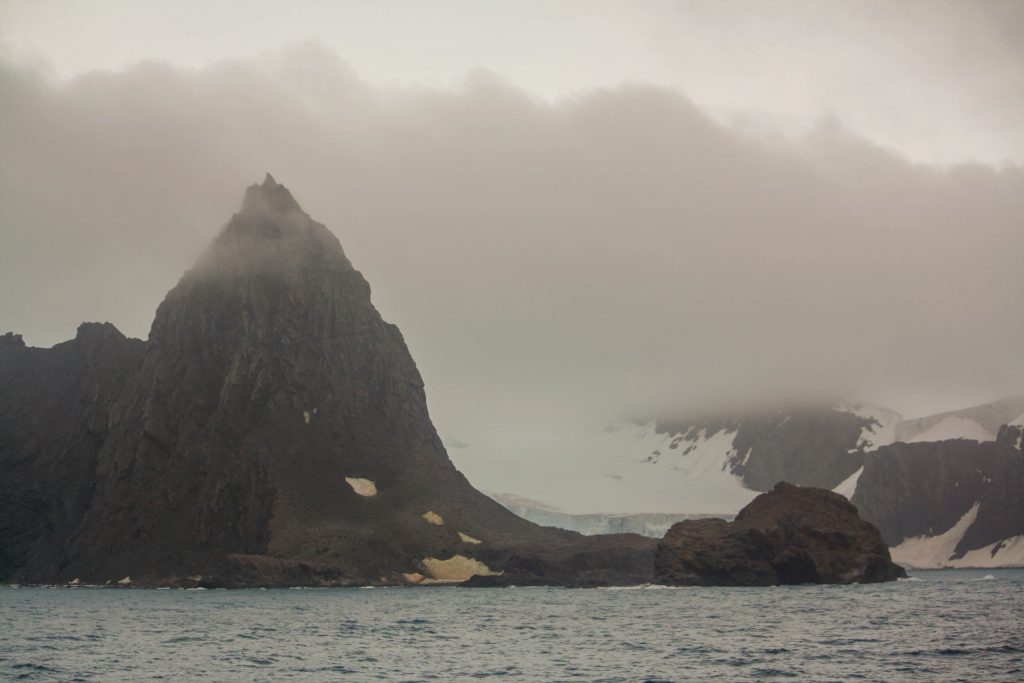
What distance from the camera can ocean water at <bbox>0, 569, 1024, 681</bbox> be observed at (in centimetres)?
6950

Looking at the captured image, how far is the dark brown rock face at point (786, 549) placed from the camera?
586 ft

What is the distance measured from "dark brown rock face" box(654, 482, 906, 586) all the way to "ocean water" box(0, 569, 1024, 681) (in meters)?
32.4

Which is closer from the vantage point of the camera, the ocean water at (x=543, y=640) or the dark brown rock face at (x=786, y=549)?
the ocean water at (x=543, y=640)

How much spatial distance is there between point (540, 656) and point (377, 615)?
4912 centimetres

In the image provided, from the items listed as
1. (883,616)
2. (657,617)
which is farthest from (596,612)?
(883,616)

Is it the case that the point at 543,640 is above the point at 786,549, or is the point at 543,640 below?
below

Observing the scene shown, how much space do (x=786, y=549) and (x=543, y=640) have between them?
96.0 metres

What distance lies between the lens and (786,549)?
178625 mm

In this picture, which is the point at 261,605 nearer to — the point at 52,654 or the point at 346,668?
the point at 52,654

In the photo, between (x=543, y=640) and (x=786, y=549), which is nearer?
(x=543, y=640)

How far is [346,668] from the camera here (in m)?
74.4

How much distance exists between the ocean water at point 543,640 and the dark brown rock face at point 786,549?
32351 mm

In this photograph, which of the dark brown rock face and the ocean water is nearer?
the ocean water

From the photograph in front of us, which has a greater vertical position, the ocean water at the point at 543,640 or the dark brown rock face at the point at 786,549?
the dark brown rock face at the point at 786,549
